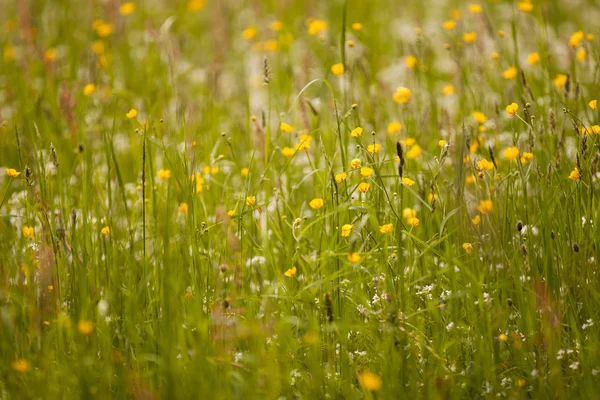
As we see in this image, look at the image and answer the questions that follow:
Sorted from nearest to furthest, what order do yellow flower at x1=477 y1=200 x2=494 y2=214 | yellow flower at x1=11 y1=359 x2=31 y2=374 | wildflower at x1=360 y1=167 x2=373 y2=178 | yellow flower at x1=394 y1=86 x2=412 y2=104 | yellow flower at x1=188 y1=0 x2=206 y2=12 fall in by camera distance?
yellow flower at x1=11 y1=359 x2=31 y2=374 < yellow flower at x1=477 y1=200 x2=494 y2=214 < wildflower at x1=360 y1=167 x2=373 y2=178 < yellow flower at x1=394 y1=86 x2=412 y2=104 < yellow flower at x1=188 y1=0 x2=206 y2=12

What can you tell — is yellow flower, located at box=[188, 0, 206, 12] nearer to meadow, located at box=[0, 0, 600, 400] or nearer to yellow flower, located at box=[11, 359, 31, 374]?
meadow, located at box=[0, 0, 600, 400]

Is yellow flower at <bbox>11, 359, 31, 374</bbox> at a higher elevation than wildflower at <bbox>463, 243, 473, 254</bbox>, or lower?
lower

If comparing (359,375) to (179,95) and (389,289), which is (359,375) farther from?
(179,95)

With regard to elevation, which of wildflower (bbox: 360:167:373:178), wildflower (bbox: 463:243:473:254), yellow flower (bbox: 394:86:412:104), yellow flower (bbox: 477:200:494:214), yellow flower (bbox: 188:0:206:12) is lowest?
wildflower (bbox: 463:243:473:254)

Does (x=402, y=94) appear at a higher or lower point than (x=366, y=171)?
higher

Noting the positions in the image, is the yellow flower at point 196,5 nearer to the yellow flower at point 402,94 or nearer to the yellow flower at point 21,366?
the yellow flower at point 402,94

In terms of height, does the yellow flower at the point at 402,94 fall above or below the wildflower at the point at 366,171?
above

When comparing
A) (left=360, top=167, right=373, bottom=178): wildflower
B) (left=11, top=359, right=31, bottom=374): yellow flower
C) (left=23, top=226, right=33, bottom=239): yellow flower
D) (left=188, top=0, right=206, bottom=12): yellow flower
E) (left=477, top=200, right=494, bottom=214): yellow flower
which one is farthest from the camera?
(left=188, top=0, right=206, bottom=12): yellow flower

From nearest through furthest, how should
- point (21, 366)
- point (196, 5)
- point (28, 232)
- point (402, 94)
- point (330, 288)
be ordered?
1. point (21, 366)
2. point (330, 288)
3. point (28, 232)
4. point (402, 94)
5. point (196, 5)

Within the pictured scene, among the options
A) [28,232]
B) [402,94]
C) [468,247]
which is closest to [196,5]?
[402,94]

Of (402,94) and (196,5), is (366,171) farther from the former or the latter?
(196,5)

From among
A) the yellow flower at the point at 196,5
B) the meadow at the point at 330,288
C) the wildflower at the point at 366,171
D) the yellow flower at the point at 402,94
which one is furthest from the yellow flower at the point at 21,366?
the yellow flower at the point at 196,5

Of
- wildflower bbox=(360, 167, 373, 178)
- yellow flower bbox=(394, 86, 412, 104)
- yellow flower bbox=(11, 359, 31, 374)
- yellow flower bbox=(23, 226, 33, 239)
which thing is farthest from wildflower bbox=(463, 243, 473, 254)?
yellow flower bbox=(23, 226, 33, 239)

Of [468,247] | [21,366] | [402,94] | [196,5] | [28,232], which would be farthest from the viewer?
[196,5]
